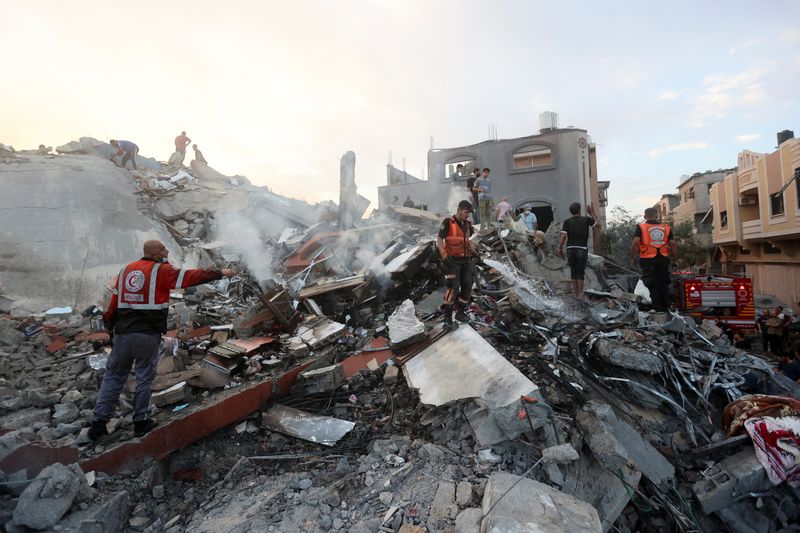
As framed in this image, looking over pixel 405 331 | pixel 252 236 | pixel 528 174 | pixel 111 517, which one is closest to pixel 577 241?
pixel 405 331

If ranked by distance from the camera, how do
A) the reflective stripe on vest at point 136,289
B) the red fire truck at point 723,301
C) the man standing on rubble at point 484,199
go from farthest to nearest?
the man standing on rubble at point 484,199 → the red fire truck at point 723,301 → the reflective stripe on vest at point 136,289

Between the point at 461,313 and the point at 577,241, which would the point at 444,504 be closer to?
the point at 461,313

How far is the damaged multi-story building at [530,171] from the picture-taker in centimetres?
1728

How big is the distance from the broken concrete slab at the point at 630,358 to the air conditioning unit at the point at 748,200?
1914 centimetres

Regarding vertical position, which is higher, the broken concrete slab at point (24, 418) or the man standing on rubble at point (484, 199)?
the man standing on rubble at point (484, 199)

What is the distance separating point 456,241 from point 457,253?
0.51ft

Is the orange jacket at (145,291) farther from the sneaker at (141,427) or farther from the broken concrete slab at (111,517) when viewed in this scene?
the broken concrete slab at (111,517)

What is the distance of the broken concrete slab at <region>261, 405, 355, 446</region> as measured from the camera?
134 inches

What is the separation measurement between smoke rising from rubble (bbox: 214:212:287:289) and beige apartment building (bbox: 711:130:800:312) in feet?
54.8

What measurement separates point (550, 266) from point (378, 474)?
5522 millimetres

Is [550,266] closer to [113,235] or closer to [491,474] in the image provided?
[491,474]

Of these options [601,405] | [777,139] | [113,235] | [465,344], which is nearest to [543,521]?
[601,405]

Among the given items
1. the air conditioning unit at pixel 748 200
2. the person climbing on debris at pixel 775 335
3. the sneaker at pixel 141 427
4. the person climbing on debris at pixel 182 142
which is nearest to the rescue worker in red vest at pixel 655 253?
the person climbing on debris at pixel 775 335

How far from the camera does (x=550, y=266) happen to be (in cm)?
720
